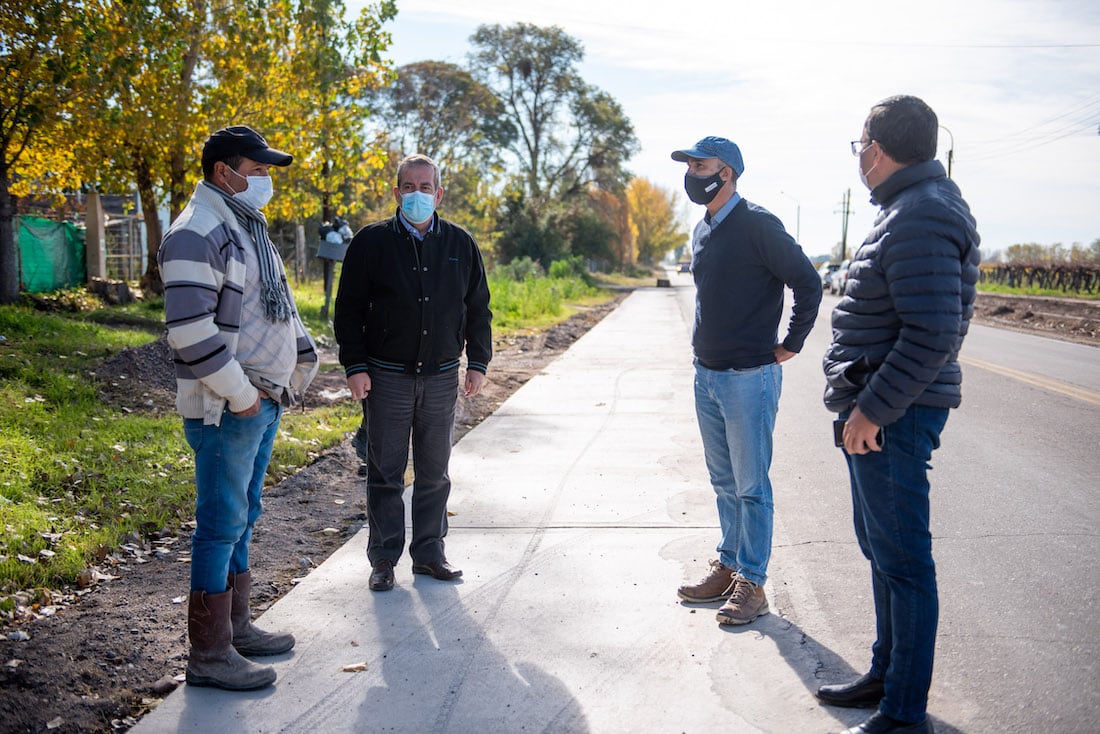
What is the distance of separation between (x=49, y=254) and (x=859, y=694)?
1834cm

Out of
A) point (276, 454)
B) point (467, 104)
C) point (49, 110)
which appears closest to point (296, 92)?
point (49, 110)

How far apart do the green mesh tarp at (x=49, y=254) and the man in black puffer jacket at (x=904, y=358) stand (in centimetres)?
1737

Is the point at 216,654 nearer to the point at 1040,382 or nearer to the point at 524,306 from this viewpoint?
the point at 1040,382

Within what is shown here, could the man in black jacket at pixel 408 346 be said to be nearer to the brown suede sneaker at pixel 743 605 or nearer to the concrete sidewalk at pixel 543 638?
the concrete sidewalk at pixel 543 638

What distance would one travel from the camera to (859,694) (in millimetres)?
3385

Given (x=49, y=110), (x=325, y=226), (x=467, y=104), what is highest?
(x=467, y=104)

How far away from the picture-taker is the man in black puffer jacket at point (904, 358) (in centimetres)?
293

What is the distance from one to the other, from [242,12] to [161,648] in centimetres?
1378

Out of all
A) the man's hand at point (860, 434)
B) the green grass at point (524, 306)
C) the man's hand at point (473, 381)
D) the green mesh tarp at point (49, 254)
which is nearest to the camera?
the man's hand at point (860, 434)

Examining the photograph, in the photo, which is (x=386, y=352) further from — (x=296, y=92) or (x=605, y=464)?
(x=296, y=92)

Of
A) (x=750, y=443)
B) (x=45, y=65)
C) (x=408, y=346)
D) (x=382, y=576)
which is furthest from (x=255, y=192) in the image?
(x=45, y=65)

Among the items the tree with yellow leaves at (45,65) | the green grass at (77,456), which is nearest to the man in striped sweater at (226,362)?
the green grass at (77,456)

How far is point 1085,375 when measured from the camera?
13.1 metres

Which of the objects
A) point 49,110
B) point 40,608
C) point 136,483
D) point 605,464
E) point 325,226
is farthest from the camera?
point 325,226
